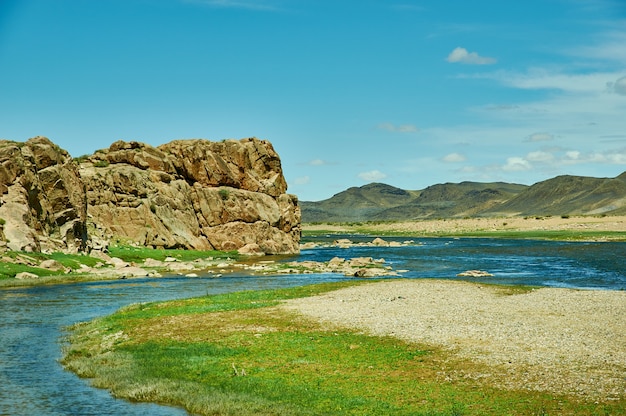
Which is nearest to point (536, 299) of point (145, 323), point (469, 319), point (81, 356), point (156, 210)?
point (469, 319)

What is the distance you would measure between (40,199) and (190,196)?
44.6 meters

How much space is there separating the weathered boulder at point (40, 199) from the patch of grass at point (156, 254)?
572 centimetres

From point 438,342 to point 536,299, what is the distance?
17.9 m

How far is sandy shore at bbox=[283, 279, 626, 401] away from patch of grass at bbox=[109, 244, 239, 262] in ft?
159

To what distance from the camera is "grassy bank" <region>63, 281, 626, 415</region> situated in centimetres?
1980

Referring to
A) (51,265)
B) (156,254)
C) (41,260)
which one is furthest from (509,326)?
(156,254)

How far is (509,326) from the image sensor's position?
103 ft

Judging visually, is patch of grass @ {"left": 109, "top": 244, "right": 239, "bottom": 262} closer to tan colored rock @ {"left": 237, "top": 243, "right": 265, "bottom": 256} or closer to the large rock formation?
the large rock formation

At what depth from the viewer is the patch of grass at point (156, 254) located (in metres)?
89.1

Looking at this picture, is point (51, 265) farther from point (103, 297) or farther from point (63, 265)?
point (103, 297)

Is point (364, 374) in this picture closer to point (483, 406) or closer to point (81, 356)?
point (483, 406)

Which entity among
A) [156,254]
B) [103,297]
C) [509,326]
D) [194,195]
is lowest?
[103,297]

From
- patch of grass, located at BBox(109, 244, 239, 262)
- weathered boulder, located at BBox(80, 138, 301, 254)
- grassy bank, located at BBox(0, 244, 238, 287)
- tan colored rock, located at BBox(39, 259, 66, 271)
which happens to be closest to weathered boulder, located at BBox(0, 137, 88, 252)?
grassy bank, located at BBox(0, 244, 238, 287)

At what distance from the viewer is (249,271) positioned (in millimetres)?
82562
